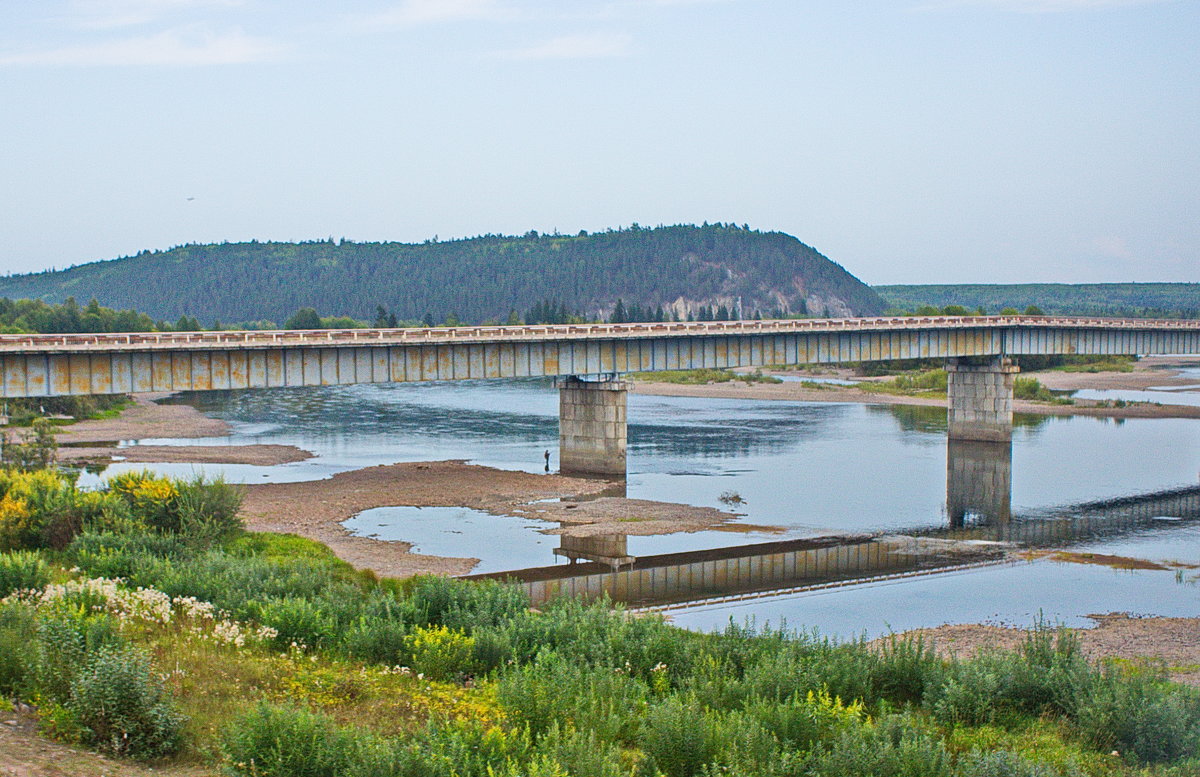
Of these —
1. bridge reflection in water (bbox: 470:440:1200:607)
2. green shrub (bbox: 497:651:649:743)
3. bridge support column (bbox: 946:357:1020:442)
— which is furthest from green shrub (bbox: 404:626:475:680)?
bridge support column (bbox: 946:357:1020:442)

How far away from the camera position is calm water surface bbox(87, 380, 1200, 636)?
33781mm

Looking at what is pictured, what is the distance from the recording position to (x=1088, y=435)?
7975cm

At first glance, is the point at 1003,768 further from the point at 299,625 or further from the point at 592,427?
the point at 592,427

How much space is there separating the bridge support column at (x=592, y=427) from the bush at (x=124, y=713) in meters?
47.3

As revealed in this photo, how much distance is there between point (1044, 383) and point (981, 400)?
2011 inches

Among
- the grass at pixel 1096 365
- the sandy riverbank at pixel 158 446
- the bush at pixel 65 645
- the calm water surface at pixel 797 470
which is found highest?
the bush at pixel 65 645

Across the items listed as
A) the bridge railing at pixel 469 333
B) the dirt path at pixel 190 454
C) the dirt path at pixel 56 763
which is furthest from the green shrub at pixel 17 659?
the dirt path at pixel 190 454

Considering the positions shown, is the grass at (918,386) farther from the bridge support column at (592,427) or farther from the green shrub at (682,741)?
the green shrub at (682,741)

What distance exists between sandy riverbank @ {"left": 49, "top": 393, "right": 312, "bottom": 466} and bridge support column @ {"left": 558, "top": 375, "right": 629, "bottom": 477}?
14.7 metres

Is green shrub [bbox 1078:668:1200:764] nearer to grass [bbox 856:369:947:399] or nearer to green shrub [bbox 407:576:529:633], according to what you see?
green shrub [bbox 407:576:529:633]

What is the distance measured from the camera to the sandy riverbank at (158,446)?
63250 mm

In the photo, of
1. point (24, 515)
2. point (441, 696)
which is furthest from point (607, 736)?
point (24, 515)

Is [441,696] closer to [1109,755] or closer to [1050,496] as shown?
[1109,755]

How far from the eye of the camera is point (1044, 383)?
12362cm
